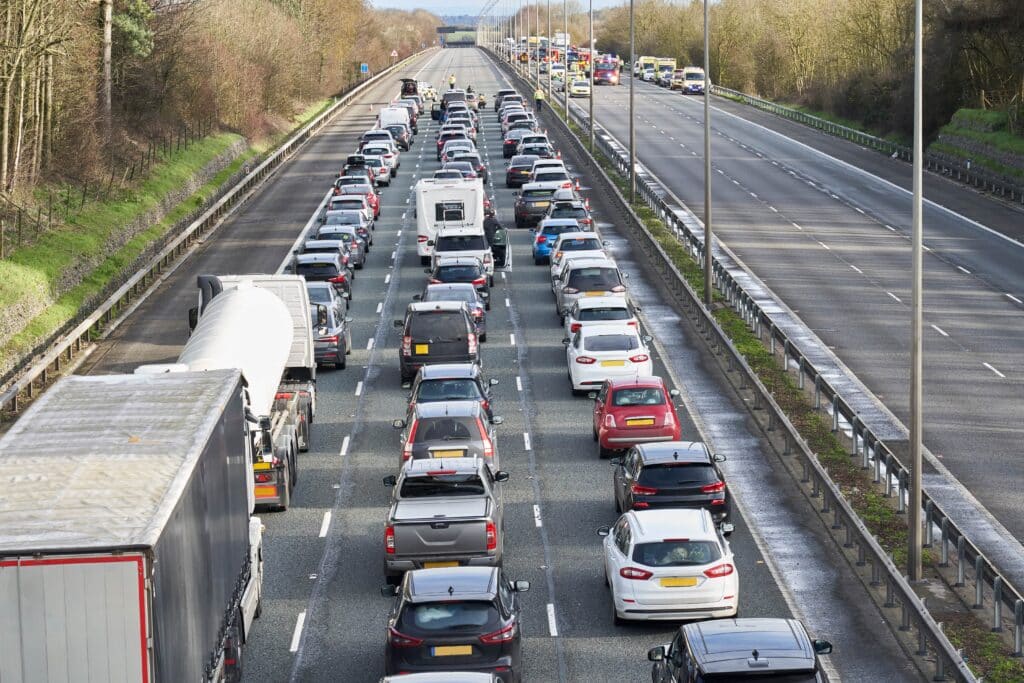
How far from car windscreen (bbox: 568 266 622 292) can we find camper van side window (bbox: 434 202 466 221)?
31.2 feet

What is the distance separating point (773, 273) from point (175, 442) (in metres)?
34.2

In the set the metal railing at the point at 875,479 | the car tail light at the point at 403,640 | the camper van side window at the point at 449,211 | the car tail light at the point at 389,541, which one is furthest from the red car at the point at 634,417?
the camper van side window at the point at 449,211

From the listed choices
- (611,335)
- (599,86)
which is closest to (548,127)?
(599,86)

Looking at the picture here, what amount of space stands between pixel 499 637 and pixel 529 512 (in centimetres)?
843

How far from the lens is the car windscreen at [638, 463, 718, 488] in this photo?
23531mm

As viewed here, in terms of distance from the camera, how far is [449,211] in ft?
163

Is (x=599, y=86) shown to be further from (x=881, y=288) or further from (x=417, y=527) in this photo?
(x=417, y=527)

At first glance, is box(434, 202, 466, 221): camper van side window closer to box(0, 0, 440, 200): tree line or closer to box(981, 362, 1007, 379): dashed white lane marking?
box(0, 0, 440, 200): tree line

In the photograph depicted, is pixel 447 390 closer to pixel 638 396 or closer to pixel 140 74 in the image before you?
pixel 638 396

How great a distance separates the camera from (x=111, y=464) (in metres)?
14.7

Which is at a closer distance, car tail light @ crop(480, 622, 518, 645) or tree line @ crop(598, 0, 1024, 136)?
car tail light @ crop(480, 622, 518, 645)

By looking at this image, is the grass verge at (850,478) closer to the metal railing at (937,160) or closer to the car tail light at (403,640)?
the car tail light at (403,640)

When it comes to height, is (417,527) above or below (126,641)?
below

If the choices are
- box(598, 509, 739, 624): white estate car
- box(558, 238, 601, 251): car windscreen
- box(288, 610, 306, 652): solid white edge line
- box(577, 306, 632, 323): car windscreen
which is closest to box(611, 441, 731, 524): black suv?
box(598, 509, 739, 624): white estate car
